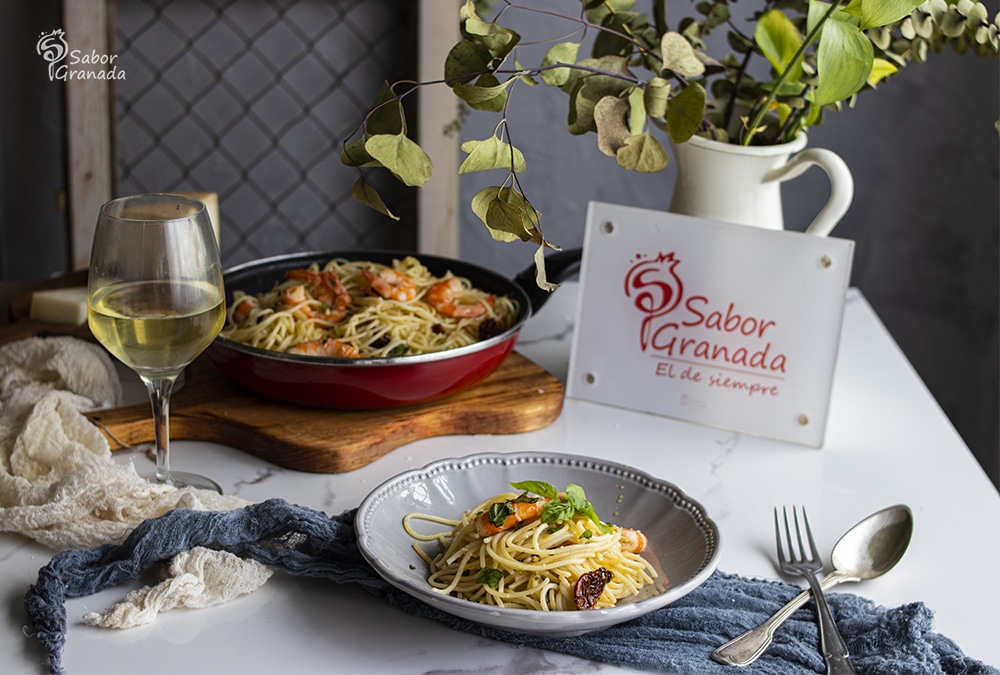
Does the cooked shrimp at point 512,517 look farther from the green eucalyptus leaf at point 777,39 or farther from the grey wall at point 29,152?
the grey wall at point 29,152

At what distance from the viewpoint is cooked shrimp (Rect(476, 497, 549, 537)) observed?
98 centimetres

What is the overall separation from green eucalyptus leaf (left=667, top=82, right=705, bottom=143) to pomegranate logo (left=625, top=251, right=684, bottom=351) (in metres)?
0.23

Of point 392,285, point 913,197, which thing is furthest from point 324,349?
point 913,197

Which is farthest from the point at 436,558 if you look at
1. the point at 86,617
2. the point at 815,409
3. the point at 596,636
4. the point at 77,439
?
the point at 815,409

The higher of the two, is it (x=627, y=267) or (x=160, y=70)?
(x=160, y=70)

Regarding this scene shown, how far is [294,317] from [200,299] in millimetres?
346

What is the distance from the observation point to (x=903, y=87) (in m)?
2.34

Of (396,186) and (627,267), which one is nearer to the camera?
(627,267)

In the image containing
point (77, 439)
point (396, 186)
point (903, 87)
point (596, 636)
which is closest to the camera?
point (596, 636)

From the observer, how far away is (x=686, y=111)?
47.6 inches

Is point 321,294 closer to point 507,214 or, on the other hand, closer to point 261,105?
point 507,214

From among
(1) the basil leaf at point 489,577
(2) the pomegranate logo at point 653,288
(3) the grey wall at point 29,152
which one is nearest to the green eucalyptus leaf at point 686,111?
(2) the pomegranate logo at point 653,288

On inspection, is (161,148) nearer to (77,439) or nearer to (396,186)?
(396,186)

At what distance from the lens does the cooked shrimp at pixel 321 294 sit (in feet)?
4.74
